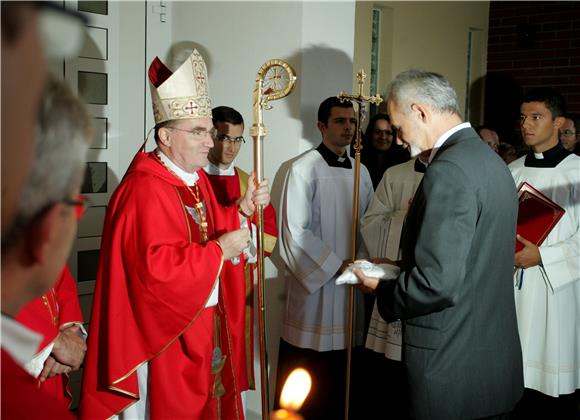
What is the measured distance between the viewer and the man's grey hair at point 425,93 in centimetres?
265

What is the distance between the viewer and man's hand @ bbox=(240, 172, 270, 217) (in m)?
3.19

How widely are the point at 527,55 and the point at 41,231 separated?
8643 millimetres

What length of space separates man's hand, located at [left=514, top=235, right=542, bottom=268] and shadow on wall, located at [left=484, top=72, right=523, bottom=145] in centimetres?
518

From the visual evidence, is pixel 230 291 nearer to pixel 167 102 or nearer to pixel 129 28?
pixel 167 102

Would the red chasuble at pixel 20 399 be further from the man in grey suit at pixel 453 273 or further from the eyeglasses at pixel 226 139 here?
the eyeglasses at pixel 226 139

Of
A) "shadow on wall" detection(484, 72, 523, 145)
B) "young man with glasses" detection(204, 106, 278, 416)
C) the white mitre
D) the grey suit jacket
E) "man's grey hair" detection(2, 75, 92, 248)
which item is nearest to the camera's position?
"man's grey hair" detection(2, 75, 92, 248)

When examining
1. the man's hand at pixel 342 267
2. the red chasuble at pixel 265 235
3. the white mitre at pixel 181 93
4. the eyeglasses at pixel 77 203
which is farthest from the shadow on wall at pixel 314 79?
the eyeglasses at pixel 77 203

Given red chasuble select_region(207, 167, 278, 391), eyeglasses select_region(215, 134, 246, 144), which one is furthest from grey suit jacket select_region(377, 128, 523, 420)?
eyeglasses select_region(215, 134, 246, 144)

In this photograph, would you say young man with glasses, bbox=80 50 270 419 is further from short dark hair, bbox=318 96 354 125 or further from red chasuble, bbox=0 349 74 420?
red chasuble, bbox=0 349 74 420

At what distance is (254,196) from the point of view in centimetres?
320

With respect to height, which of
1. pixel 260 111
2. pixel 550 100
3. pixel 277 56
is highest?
pixel 277 56

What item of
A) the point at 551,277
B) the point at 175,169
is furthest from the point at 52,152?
the point at 551,277

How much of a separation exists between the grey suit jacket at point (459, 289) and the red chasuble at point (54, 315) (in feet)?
4.16

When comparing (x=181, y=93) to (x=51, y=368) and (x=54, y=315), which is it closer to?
(x=54, y=315)
